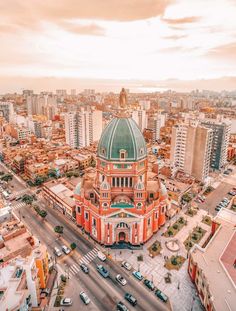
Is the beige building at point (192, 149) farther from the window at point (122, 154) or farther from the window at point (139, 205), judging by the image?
the window at point (122, 154)

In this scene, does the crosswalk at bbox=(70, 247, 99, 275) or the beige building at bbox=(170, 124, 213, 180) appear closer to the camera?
the crosswalk at bbox=(70, 247, 99, 275)

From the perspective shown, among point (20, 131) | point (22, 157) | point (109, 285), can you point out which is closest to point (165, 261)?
point (109, 285)

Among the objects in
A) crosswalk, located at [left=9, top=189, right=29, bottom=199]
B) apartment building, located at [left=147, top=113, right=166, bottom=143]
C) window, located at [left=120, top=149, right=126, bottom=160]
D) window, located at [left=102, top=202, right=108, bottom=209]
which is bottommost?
crosswalk, located at [left=9, top=189, right=29, bottom=199]

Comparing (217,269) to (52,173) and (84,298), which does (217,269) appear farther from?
(52,173)

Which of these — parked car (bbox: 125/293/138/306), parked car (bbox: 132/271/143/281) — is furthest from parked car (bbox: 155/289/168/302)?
parked car (bbox: 125/293/138/306)

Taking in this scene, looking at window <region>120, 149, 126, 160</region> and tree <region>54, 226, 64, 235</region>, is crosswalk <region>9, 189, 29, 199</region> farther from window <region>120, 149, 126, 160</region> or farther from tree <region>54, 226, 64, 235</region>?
window <region>120, 149, 126, 160</region>
